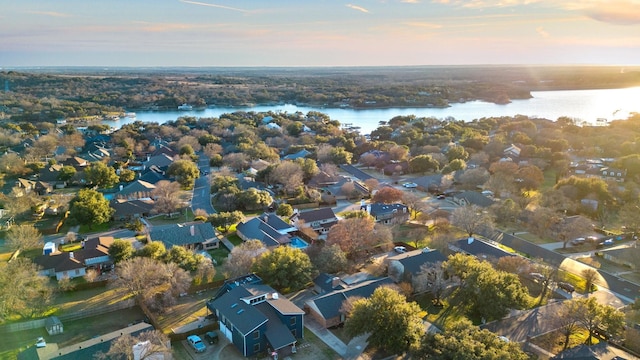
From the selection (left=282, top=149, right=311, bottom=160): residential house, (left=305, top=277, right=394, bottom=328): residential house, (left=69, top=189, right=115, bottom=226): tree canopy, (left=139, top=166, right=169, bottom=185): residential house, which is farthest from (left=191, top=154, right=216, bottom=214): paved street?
(left=305, top=277, right=394, bottom=328): residential house

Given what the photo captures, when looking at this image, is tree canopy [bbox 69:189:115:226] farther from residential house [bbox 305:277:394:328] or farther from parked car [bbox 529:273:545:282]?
parked car [bbox 529:273:545:282]

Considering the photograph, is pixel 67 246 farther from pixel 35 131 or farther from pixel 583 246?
pixel 35 131

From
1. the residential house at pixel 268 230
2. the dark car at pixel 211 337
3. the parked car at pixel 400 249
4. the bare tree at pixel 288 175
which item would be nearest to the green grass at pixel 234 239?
the residential house at pixel 268 230

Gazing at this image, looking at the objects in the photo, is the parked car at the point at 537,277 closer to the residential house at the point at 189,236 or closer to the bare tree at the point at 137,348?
the bare tree at the point at 137,348

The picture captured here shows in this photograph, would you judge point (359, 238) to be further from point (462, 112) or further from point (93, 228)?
point (462, 112)

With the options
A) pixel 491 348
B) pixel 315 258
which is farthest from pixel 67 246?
pixel 491 348

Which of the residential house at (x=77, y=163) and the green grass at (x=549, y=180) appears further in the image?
the residential house at (x=77, y=163)
